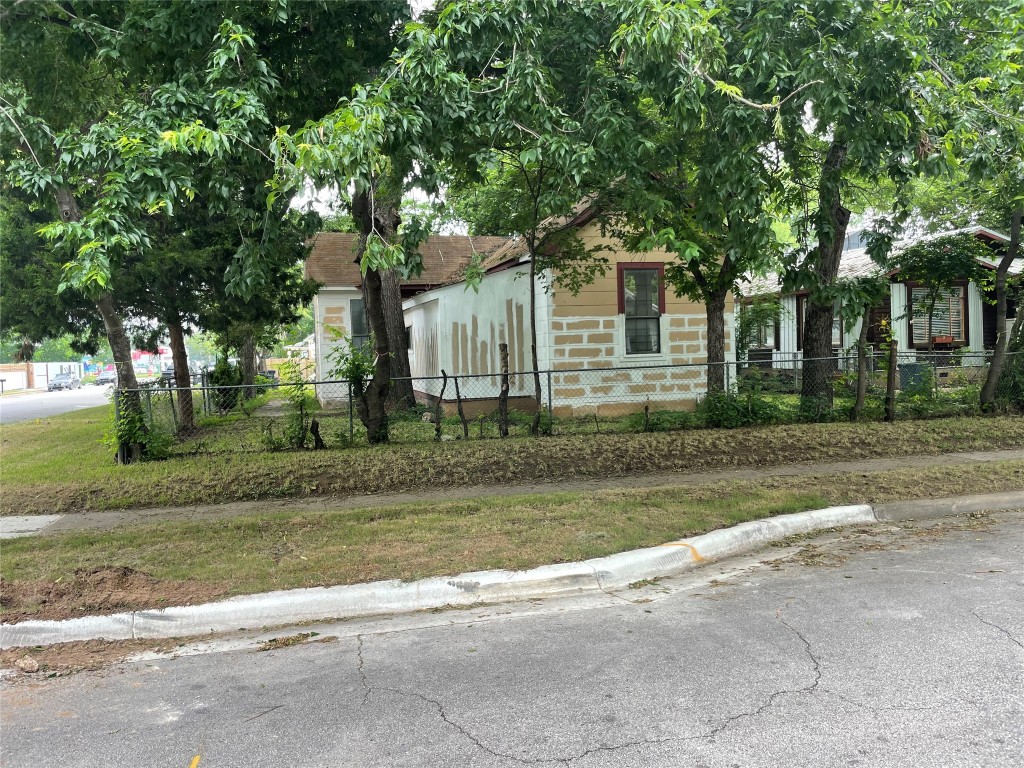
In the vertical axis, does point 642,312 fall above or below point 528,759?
above

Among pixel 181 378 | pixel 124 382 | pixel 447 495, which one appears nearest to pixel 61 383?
pixel 181 378

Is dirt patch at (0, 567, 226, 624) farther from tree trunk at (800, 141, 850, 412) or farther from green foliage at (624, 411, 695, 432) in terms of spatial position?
tree trunk at (800, 141, 850, 412)

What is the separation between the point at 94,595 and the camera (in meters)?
5.32

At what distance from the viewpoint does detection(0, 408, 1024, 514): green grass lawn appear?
8.60m

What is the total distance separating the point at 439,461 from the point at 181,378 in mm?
10118

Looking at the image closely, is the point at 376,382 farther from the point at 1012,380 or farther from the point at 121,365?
the point at 1012,380

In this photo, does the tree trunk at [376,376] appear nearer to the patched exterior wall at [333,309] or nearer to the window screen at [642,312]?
the window screen at [642,312]

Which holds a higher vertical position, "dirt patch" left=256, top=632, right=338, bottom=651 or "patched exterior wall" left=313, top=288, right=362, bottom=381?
"patched exterior wall" left=313, top=288, right=362, bottom=381

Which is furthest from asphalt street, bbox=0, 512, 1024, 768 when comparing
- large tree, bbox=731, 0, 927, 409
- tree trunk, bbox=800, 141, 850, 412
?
tree trunk, bbox=800, 141, 850, 412

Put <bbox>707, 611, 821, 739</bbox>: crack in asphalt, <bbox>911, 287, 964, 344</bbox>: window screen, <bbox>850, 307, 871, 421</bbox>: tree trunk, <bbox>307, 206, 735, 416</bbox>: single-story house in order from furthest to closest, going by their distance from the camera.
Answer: <bbox>911, 287, 964, 344</bbox>: window screen, <bbox>307, 206, 735, 416</bbox>: single-story house, <bbox>850, 307, 871, 421</bbox>: tree trunk, <bbox>707, 611, 821, 739</bbox>: crack in asphalt

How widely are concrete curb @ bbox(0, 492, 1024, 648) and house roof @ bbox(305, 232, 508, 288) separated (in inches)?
563

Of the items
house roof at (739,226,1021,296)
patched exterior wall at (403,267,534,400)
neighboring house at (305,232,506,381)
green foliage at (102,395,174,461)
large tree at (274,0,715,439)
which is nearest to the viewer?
large tree at (274,0,715,439)

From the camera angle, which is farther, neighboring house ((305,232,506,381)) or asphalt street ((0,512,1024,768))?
neighboring house ((305,232,506,381))

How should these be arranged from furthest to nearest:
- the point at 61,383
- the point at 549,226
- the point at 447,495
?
the point at 61,383 < the point at 549,226 < the point at 447,495
